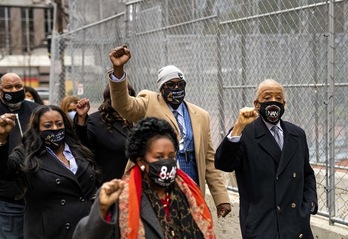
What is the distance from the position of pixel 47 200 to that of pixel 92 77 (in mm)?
6138

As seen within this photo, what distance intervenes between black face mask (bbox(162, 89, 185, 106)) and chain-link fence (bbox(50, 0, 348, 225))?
1.25 metres

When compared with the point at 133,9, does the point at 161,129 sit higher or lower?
lower

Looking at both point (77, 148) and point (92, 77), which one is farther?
point (92, 77)

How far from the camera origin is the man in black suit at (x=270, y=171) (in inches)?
188

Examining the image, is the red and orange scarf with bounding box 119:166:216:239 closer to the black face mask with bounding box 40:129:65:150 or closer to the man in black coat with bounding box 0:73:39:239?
the black face mask with bounding box 40:129:65:150

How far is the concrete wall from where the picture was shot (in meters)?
5.67

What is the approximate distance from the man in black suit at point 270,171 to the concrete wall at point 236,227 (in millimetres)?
819

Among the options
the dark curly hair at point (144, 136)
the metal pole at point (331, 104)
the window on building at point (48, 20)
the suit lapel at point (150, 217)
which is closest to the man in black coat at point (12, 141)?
the metal pole at point (331, 104)

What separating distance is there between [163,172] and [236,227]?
3.55 meters

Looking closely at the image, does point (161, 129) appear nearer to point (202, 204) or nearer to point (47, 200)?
point (202, 204)

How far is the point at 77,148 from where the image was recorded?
538 centimetres

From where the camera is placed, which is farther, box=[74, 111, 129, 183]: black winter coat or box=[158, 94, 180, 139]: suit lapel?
box=[74, 111, 129, 183]: black winter coat

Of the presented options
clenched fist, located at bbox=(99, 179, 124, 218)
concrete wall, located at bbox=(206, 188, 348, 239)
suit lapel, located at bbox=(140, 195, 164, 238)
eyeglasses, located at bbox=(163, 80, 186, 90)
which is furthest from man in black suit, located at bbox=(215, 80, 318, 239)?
clenched fist, located at bbox=(99, 179, 124, 218)

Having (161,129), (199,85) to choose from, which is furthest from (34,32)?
(161,129)
